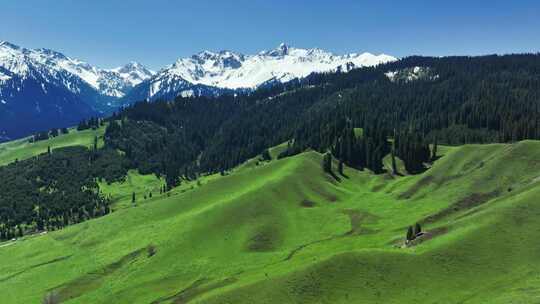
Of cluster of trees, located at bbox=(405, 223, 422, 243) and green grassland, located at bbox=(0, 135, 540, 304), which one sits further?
cluster of trees, located at bbox=(405, 223, 422, 243)

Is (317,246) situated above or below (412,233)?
below

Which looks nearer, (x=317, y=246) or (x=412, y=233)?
(x=412, y=233)

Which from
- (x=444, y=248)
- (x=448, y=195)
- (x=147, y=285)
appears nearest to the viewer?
(x=444, y=248)

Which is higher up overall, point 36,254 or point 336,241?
point 336,241

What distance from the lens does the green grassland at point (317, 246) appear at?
309ft

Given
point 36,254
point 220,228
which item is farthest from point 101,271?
point 36,254

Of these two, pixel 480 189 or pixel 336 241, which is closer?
pixel 336 241

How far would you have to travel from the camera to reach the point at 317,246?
135m

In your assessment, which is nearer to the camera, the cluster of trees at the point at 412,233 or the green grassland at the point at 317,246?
the green grassland at the point at 317,246

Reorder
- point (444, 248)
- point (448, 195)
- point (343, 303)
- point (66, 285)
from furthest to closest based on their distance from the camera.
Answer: point (448, 195)
point (66, 285)
point (444, 248)
point (343, 303)

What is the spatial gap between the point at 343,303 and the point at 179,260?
223ft

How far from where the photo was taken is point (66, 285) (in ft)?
472

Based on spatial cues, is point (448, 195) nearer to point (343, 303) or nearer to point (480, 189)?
point (480, 189)

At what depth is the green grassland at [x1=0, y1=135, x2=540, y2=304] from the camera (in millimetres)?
94312
